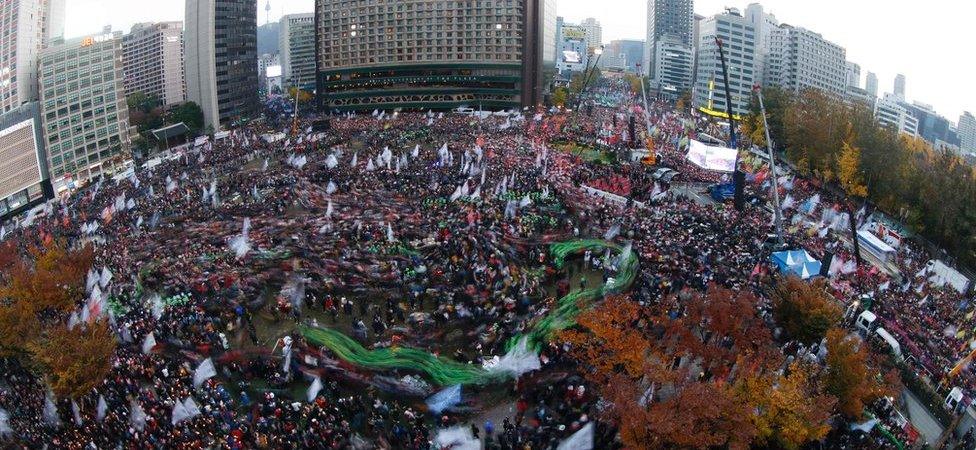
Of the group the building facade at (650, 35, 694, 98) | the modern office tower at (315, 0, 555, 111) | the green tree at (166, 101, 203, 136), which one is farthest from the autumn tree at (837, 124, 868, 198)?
the building facade at (650, 35, 694, 98)

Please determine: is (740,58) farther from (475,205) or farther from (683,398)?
(683,398)

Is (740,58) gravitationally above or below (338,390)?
above

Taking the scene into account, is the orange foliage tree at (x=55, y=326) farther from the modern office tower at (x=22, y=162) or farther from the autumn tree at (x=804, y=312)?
the modern office tower at (x=22, y=162)

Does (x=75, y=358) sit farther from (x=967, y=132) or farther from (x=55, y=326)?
(x=967, y=132)

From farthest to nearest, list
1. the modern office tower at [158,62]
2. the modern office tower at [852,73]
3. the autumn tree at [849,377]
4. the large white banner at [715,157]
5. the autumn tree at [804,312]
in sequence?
the modern office tower at [852,73] < the modern office tower at [158,62] < the large white banner at [715,157] < the autumn tree at [804,312] < the autumn tree at [849,377]

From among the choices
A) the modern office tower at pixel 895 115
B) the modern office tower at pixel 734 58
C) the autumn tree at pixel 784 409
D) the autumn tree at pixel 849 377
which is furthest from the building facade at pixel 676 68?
the autumn tree at pixel 784 409

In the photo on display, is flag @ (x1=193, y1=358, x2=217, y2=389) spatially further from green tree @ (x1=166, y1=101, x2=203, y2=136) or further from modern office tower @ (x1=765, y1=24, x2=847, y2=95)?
modern office tower @ (x1=765, y1=24, x2=847, y2=95)

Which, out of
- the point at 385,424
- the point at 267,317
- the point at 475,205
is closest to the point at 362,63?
the point at 475,205
